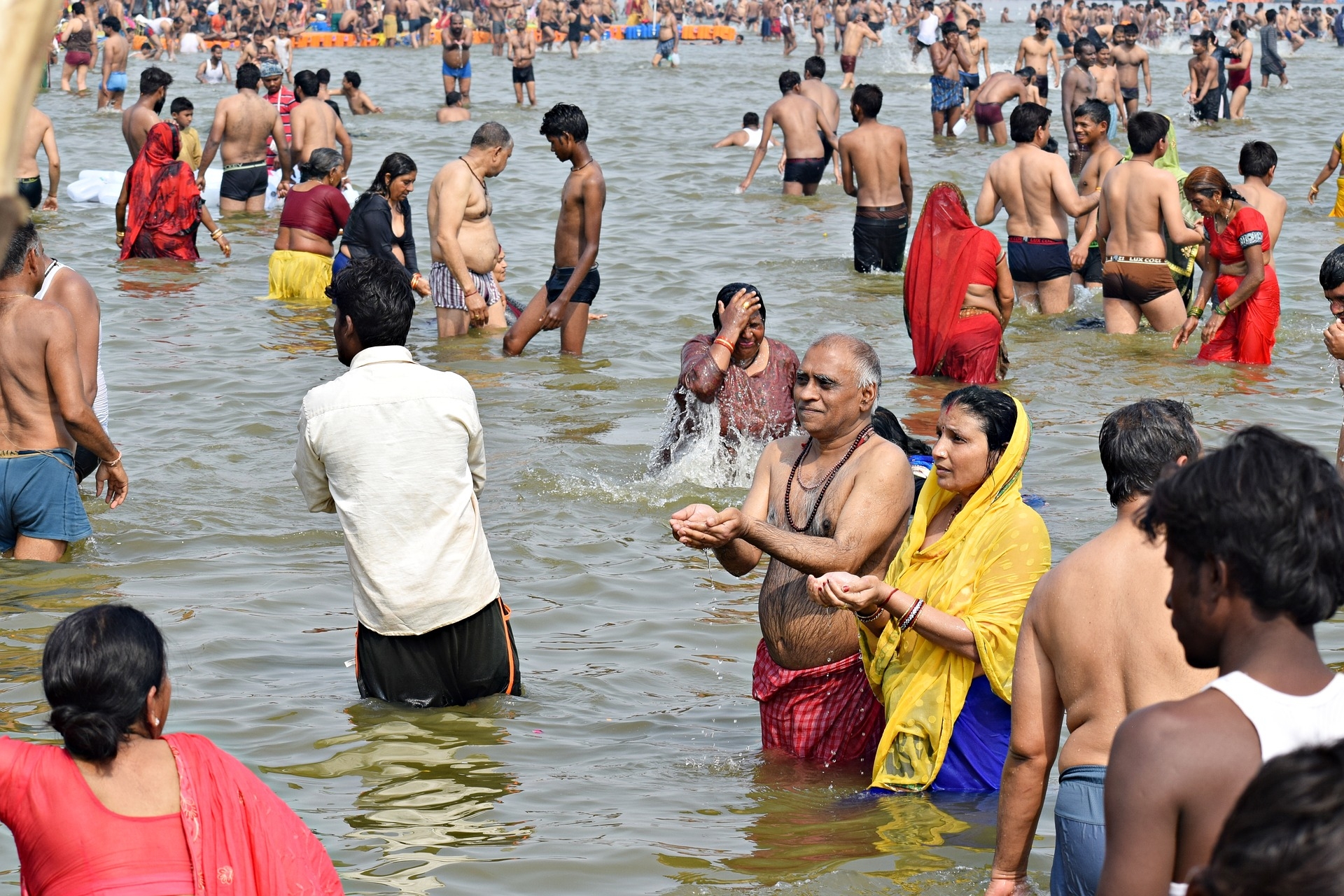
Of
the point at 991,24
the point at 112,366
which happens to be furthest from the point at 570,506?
the point at 991,24

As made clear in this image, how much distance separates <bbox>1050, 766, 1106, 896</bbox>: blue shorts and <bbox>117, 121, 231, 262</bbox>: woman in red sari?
10.1 meters

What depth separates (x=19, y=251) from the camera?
500 cm

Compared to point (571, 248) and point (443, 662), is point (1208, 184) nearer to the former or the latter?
point (571, 248)

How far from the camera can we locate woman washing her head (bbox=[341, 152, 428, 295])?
9.55m

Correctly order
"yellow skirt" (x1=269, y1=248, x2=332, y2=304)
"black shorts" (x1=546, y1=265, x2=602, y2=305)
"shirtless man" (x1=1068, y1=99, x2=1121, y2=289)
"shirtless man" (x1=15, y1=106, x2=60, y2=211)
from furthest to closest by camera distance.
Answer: "shirtless man" (x1=15, y1=106, x2=60, y2=211), "yellow skirt" (x1=269, y1=248, x2=332, y2=304), "shirtless man" (x1=1068, y1=99, x2=1121, y2=289), "black shorts" (x1=546, y1=265, x2=602, y2=305)

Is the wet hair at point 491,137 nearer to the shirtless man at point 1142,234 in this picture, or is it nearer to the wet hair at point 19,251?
the shirtless man at point 1142,234

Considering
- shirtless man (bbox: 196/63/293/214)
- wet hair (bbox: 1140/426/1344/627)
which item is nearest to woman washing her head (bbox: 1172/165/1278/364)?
wet hair (bbox: 1140/426/1344/627)

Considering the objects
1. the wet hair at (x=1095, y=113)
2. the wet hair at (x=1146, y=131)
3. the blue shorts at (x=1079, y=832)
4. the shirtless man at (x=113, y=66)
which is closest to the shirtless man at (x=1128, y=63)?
the wet hair at (x=1095, y=113)

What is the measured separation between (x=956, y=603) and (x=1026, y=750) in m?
0.76

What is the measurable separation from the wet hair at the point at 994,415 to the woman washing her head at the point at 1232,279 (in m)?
5.13

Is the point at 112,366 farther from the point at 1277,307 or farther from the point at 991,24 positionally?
the point at 991,24

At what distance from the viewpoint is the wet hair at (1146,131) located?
924 centimetres

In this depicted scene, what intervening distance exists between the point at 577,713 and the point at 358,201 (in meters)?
5.60

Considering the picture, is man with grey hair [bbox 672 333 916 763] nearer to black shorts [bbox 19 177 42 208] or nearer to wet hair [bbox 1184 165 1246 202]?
wet hair [bbox 1184 165 1246 202]
